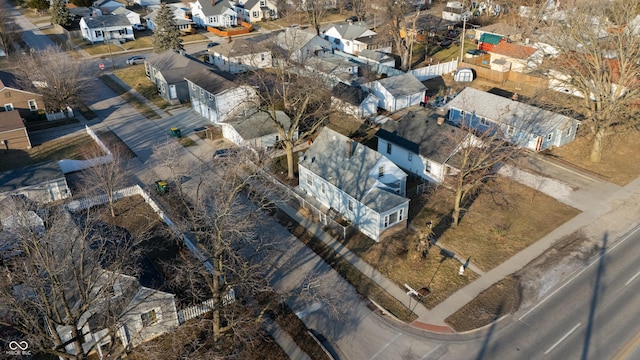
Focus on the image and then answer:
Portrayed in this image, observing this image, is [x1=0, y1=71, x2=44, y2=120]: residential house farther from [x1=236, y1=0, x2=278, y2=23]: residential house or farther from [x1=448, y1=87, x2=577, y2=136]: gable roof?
[x1=236, y1=0, x2=278, y2=23]: residential house

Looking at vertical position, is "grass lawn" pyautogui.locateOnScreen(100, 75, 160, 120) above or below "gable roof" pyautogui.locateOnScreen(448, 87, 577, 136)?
below

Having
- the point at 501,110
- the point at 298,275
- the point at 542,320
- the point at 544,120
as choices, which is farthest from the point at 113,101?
the point at 542,320

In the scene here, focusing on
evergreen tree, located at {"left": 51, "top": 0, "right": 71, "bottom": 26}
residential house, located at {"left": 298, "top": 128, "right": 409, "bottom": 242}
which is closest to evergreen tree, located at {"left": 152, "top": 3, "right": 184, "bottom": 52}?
evergreen tree, located at {"left": 51, "top": 0, "right": 71, "bottom": 26}

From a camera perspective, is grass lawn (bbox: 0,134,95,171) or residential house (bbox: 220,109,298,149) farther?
residential house (bbox: 220,109,298,149)

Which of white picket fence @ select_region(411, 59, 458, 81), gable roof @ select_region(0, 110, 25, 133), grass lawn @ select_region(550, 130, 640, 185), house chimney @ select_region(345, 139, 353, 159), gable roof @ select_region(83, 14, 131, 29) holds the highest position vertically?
gable roof @ select_region(83, 14, 131, 29)

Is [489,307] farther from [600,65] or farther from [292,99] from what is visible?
[600,65]

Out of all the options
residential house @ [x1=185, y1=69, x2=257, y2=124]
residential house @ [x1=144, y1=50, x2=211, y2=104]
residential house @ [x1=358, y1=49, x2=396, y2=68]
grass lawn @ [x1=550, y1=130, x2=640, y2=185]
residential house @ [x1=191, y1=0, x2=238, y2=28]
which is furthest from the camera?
residential house @ [x1=191, y1=0, x2=238, y2=28]

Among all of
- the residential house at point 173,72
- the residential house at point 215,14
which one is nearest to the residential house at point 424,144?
the residential house at point 173,72

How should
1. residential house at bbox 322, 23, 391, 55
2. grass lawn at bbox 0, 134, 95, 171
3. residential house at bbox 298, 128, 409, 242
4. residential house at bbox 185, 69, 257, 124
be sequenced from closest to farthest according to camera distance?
1. residential house at bbox 298, 128, 409, 242
2. grass lawn at bbox 0, 134, 95, 171
3. residential house at bbox 185, 69, 257, 124
4. residential house at bbox 322, 23, 391, 55
